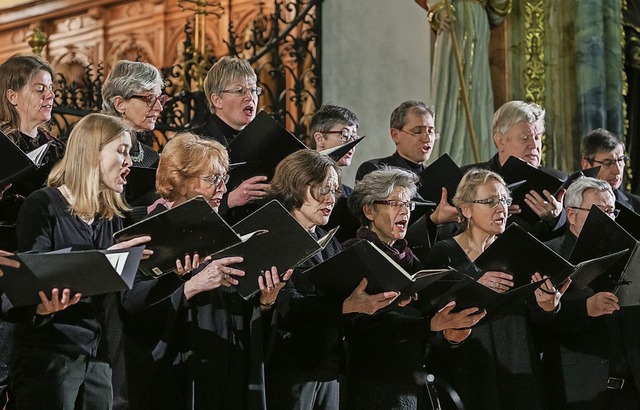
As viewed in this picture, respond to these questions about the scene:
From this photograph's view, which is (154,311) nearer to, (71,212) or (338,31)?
(71,212)

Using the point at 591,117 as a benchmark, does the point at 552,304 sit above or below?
below

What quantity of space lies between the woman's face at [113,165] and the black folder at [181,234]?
0.21 meters

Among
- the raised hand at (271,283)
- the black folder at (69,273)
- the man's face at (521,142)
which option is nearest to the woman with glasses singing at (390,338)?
the raised hand at (271,283)

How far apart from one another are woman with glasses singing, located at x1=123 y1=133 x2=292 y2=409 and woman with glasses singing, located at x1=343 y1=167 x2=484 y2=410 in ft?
1.78

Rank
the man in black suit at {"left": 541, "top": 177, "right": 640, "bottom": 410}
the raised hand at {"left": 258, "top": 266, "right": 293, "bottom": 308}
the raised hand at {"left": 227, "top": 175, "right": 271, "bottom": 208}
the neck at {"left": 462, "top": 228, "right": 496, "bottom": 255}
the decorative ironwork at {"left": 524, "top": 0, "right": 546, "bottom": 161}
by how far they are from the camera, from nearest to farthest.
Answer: the raised hand at {"left": 258, "top": 266, "right": 293, "bottom": 308}
the raised hand at {"left": 227, "top": 175, "right": 271, "bottom": 208}
the neck at {"left": 462, "top": 228, "right": 496, "bottom": 255}
the man in black suit at {"left": 541, "top": 177, "right": 640, "bottom": 410}
the decorative ironwork at {"left": 524, "top": 0, "right": 546, "bottom": 161}

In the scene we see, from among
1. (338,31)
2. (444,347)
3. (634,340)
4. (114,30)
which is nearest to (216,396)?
(444,347)

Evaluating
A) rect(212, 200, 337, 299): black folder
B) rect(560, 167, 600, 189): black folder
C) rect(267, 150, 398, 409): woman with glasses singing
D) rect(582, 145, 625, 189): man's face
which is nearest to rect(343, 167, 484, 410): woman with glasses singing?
rect(267, 150, 398, 409): woman with glasses singing

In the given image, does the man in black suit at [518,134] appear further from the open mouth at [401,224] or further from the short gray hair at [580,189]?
the open mouth at [401,224]

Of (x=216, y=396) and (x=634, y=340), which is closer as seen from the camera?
(x=216, y=396)

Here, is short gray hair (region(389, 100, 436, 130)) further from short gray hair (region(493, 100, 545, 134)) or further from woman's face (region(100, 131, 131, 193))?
woman's face (region(100, 131, 131, 193))

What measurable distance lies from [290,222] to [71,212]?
75 cm

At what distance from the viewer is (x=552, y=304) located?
528 centimetres

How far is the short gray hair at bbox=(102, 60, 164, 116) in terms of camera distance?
4.97m

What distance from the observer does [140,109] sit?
498 cm
